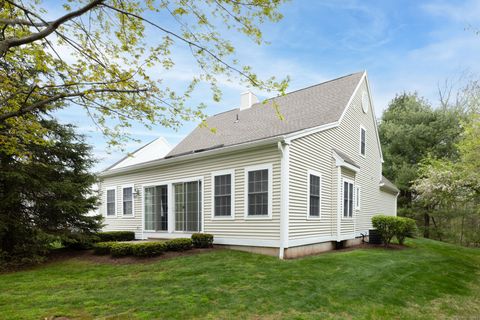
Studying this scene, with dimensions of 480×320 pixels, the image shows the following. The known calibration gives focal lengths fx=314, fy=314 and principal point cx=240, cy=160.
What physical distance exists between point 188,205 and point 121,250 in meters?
3.18

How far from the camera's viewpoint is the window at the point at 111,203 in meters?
15.4

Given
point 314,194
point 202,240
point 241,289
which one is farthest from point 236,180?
point 241,289

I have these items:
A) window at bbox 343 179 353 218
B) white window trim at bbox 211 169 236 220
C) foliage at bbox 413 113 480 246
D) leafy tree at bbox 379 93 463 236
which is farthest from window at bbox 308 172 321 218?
leafy tree at bbox 379 93 463 236

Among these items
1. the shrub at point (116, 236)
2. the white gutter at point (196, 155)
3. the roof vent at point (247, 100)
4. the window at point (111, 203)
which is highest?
the roof vent at point (247, 100)

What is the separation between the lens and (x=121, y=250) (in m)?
9.10

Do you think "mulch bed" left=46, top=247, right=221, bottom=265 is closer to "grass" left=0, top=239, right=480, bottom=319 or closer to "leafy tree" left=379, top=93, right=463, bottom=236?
"grass" left=0, top=239, right=480, bottom=319

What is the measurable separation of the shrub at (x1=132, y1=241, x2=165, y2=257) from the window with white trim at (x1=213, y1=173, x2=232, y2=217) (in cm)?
226

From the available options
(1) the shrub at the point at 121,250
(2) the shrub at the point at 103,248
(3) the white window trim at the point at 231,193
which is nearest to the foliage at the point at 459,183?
(3) the white window trim at the point at 231,193

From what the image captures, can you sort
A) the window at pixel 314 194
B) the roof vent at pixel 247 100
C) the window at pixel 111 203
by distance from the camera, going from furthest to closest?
the roof vent at pixel 247 100
the window at pixel 111 203
the window at pixel 314 194

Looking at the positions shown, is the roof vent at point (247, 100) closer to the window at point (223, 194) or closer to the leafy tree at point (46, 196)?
the window at point (223, 194)

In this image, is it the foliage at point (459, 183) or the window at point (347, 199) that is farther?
the foliage at point (459, 183)

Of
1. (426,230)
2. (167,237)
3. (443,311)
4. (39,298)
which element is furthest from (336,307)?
(426,230)

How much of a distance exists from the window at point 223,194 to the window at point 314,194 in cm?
250

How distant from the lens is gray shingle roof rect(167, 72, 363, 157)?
11497 millimetres
